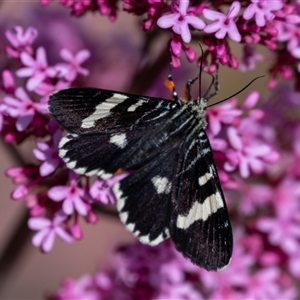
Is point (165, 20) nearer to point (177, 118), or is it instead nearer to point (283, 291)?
point (177, 118)

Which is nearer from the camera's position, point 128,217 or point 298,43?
point 128,217

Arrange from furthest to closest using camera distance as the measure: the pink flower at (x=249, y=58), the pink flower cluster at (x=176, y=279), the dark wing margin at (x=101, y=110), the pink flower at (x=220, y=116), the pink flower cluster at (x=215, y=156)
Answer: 1. the pink flower cluster at (x=176, y=279)
2. the pink flower at (x=249, y=58)
3. the pink flower at (x=220, y=116)
4. the pink flower cluster at (x=215, y=156)
5. the dark wing margin at (x=101, y=110)

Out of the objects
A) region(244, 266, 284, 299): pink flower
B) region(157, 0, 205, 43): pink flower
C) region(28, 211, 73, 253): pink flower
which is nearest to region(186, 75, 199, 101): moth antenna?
region(157, 0, 205, 43): pink flower

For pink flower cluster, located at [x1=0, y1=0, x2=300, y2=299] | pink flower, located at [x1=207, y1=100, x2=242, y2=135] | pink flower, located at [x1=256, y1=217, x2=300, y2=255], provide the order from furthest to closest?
pink flower, located at [x1=256, y1=217, x2=300, y2=255]
pink flower, located at [x1=207, y1=100, x2=242, y2=135]
pink flower cluster, located at [x1=0, y1=0, x2=300, y2=299]

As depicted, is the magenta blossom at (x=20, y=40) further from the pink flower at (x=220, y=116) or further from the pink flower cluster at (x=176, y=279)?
the pink flower cluster at (x=176, y=279)

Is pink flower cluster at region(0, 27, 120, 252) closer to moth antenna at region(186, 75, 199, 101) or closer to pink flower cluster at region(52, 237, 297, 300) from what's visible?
moth antenna at region(186, 75, 199, 101)

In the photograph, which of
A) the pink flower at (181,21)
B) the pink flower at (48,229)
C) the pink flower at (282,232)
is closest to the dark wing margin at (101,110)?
the pink flower at (181,21)

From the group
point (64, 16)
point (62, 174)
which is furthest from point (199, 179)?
point (64, 16)

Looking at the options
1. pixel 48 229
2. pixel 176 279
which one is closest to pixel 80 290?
pixel 176 279
